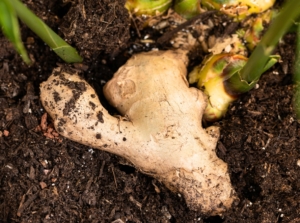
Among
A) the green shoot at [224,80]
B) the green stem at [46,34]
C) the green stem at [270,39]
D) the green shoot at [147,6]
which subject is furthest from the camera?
the green shoot at [147,6]

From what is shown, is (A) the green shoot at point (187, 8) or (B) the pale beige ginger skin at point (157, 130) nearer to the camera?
(B) the pale beige ginger skin at point (157, 130)

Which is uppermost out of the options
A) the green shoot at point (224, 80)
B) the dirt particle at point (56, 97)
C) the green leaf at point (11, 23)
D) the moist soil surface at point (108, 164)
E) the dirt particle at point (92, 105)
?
the green leaf at point (11, 23)

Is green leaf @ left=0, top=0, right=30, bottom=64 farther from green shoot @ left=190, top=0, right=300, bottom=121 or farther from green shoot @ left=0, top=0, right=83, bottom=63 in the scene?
green shoot @ left=190, top=0, right=300, bottom=121

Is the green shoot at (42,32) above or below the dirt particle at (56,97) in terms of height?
above

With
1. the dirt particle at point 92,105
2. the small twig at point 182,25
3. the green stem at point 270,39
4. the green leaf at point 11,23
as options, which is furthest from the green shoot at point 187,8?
the green leaf at point 11,23

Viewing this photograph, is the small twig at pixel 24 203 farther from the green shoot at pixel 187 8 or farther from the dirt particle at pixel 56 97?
the green shoot at pixel 187 8

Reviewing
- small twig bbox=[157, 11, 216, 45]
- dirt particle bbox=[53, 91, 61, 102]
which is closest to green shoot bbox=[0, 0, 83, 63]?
dirt particle bbox=[53, 91, 61, 102]

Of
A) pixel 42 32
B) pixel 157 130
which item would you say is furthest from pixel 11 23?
pixel 157 130
